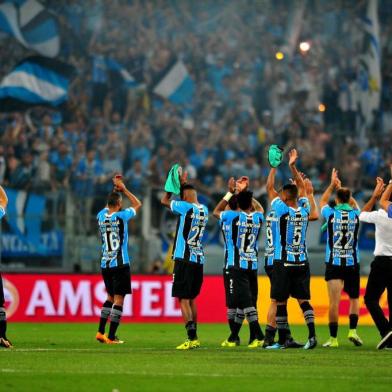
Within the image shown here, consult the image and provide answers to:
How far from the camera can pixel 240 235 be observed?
15.9 meters

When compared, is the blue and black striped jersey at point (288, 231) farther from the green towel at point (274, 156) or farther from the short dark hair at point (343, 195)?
the short dark hair at point (343, 195)

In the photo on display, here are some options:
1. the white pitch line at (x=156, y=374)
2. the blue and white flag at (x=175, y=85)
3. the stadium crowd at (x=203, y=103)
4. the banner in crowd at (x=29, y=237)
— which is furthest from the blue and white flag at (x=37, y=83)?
the white pitch line at (x=156, y=374)

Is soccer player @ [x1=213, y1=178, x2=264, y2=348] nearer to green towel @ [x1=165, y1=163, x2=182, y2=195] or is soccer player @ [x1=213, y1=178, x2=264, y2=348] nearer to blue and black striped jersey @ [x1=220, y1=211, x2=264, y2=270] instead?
blue and black striped jersey @ [x1=220, y1=211, x2=264, y2=270]

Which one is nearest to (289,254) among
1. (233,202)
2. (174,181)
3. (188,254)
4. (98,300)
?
(233,202)

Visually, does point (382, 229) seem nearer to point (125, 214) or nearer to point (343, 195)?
point (343, 195)

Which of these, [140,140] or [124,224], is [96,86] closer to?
[140,140]

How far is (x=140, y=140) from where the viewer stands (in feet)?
103

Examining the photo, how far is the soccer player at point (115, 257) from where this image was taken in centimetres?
1677

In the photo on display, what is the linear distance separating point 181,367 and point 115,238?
4916 mm

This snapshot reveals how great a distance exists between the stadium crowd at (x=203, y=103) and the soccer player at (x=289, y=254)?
44.4 feet

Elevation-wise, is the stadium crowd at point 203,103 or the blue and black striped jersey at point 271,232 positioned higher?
the stadium crowd at point 203,103

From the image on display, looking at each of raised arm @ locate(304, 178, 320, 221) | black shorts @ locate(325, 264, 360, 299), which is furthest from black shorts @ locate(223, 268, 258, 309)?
black shorts @ locate(325, 264, 360, 299)

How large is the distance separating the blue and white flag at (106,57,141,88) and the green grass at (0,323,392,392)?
627 inches

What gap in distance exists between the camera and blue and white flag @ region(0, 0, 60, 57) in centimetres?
3275
